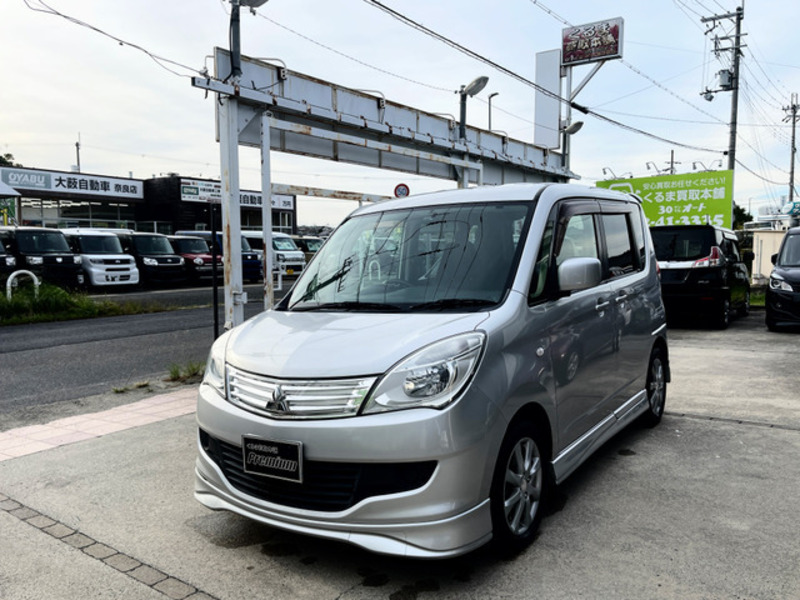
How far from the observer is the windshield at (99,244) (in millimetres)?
19625

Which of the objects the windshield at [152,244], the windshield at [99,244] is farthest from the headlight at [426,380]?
the windshield at [152,244]

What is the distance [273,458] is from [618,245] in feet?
10.2

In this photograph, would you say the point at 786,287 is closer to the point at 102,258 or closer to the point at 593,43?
the point at 593,43

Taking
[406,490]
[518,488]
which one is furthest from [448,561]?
[406,490]

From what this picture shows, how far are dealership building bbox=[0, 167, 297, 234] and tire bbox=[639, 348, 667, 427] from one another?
88.9 ft

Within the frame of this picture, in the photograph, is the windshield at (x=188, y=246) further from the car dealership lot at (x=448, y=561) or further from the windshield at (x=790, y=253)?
the car dealership lot at (x=448, y=561)

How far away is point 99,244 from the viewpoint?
1988 centimetres

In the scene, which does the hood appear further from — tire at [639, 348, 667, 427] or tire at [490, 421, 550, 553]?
tire at [639, 348, 667, 427]

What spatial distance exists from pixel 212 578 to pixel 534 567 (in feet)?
4.88

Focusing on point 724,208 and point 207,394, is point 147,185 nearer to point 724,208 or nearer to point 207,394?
point 724,208

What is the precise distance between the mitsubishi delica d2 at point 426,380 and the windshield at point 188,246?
2071cm

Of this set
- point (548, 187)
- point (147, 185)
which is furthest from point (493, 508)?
point (147, 185)

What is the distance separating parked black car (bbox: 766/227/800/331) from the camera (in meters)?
10.3

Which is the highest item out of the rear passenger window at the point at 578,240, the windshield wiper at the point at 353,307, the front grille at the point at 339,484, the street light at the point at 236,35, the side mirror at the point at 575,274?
the street light at the point at 236,35
